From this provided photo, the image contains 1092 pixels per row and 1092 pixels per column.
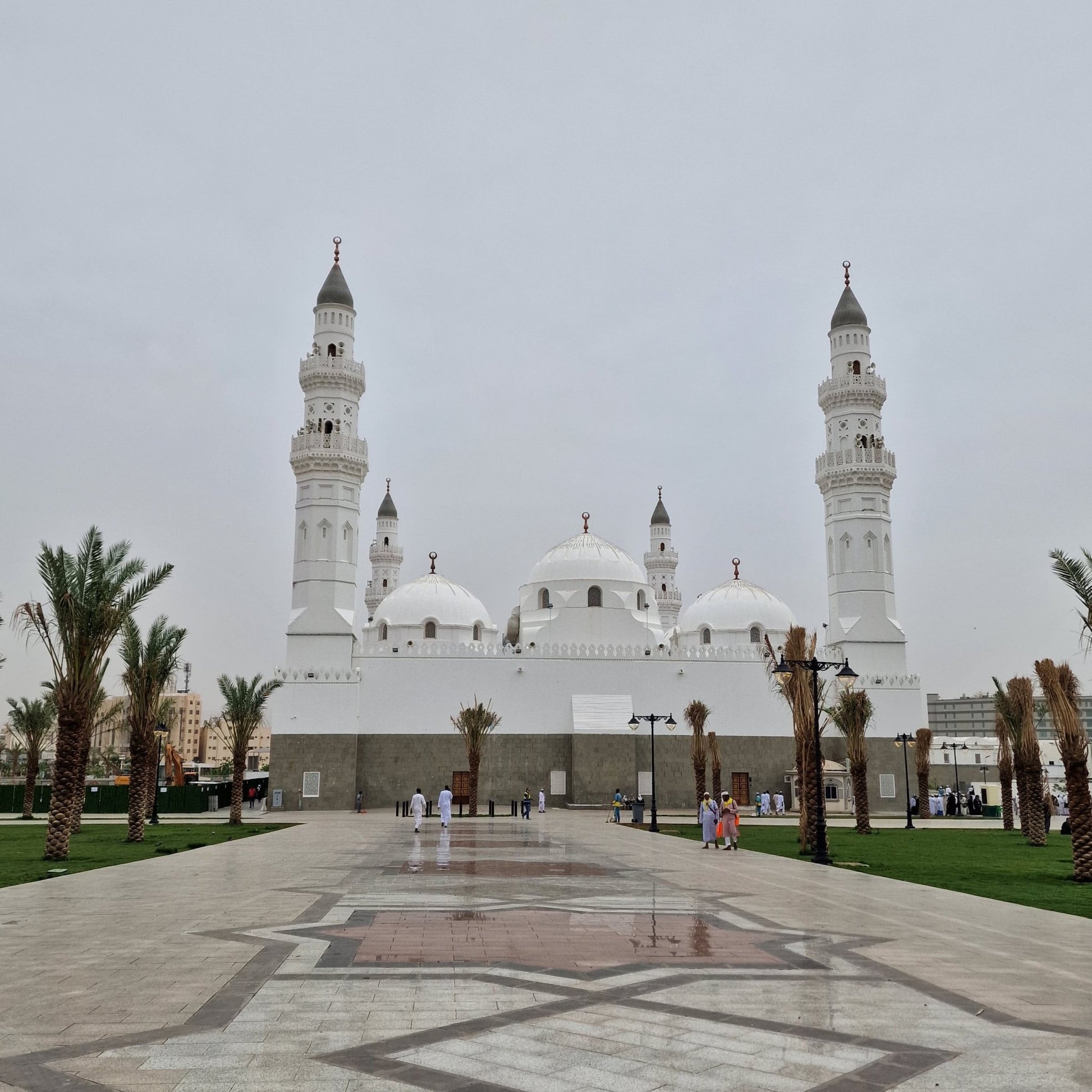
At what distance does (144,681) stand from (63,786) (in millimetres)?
7053

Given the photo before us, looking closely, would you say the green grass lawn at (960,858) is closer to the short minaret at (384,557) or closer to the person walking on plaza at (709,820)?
the person walking on plaza at (709,820)

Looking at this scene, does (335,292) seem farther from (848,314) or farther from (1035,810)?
(1035,810)

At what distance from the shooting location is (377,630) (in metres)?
46.0

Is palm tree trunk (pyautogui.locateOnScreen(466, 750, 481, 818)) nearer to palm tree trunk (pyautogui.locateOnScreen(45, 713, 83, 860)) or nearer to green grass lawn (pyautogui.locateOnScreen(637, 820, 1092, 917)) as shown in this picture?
green grass lawn (pyautogui.locateOnScreen(637, 820, 1092, 917))

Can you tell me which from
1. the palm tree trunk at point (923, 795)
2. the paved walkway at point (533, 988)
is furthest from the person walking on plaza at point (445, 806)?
the palm tree trunk at point (923, 795)

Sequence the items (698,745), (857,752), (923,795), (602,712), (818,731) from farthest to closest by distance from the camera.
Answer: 1. (602,712)
2. (923,795)
3. (698,745)
4. (857,752)
5. (818,731)

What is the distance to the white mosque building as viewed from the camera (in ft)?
122

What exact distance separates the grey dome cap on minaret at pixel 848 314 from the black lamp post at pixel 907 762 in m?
16.2

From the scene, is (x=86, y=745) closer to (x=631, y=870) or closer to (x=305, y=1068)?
(x=631, y=870)

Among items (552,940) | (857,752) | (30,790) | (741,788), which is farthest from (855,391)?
(552,940)

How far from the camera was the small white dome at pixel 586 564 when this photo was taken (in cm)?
4412

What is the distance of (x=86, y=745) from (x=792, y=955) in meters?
22.3

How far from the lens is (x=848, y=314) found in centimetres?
4150

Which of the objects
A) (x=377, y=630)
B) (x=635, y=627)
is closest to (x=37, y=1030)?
→ (x=635, y=627)
